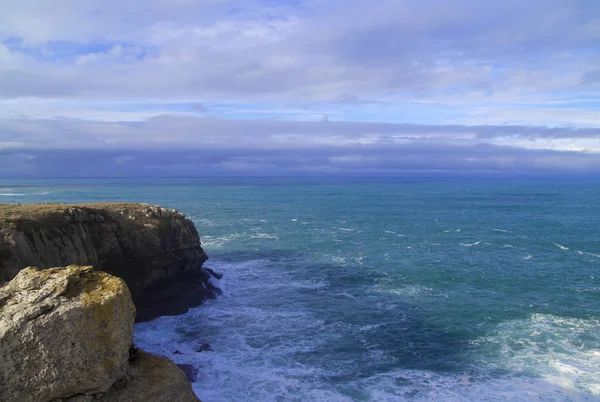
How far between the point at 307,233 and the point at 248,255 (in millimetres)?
17430

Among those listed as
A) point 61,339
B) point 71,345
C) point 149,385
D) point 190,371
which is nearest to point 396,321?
point 190,371

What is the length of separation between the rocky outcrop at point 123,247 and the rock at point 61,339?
1523 cm

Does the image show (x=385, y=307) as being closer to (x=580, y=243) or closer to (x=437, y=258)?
(x=437, y=258)

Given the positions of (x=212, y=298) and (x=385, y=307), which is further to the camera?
(x=212, y=298)

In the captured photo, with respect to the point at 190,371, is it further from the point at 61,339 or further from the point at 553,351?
the point at 553,351

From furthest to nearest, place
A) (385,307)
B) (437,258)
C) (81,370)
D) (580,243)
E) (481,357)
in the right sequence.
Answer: (580,243) < (437,258) < (385,307) < (481,357) < (81,370)

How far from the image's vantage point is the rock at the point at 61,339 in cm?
1255

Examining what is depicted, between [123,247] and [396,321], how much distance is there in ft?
75.9

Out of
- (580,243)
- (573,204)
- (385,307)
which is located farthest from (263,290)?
(573,204)

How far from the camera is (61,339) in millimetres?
12875

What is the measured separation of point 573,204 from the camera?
117 meters

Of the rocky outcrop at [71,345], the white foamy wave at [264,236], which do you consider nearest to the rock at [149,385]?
the rocky outcrop at [71,345]

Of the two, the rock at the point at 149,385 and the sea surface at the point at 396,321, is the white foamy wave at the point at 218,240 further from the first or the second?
the rock at the point at 149,385

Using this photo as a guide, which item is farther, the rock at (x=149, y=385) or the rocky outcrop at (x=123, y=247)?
the rocky outcrop at (x=123, y=247)
